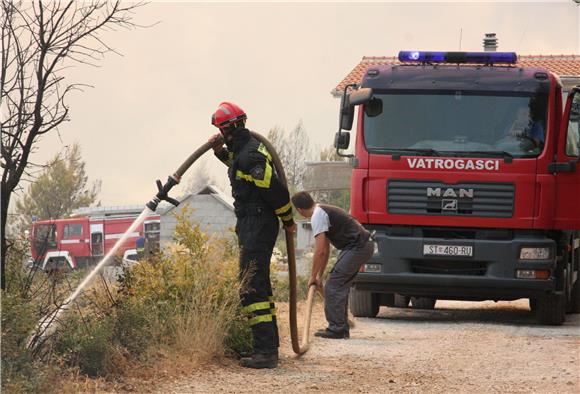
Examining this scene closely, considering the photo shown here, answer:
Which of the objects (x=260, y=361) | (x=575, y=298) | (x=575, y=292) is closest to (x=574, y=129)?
(x=575, y=292)

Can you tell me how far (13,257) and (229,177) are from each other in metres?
1.91

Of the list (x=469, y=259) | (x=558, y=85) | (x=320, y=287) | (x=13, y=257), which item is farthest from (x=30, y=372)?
(x=558, y=85)

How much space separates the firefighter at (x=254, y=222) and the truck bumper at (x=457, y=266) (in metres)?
4.86

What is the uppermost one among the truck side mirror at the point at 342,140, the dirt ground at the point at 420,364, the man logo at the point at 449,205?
the truck side mirror at the point at 342,140

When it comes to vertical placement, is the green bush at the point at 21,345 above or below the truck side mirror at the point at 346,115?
below

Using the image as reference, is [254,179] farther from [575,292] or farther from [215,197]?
[215,197]

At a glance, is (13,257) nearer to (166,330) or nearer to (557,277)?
(166,330)

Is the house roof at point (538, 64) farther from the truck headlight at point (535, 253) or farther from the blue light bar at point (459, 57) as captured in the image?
the truck headlight at point (535, 253)

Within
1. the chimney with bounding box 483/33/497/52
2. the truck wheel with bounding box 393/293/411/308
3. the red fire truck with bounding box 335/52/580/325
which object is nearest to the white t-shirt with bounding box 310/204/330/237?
the red fire truck with bounding box 335/52/580/325

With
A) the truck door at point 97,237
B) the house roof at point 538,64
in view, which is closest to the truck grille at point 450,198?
the house roof at point 538,64

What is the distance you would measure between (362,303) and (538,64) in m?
28.1

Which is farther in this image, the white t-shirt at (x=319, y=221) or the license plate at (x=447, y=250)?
the license plate at (x=447, y=250)

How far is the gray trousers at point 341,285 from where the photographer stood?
12477mm

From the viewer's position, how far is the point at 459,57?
592 inches
